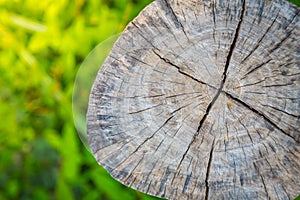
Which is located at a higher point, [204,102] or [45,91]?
[204,102]

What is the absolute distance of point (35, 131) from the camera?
2668mm

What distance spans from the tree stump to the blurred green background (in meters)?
1.05

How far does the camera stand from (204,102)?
3.97 feet

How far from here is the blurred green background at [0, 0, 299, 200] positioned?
2331mm

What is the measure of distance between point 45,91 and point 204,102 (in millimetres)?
1599

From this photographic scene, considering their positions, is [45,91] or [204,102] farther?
[45,91]

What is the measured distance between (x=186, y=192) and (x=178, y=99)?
0.24 meters

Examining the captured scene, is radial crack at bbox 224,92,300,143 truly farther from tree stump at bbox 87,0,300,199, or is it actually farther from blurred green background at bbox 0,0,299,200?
blurred green background at bbox 0,0,299,200

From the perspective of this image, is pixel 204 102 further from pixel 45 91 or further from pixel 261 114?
pixel 45 91

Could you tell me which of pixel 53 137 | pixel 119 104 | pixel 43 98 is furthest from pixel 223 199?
pixel 43 98

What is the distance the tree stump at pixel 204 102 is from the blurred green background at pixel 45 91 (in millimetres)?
1046

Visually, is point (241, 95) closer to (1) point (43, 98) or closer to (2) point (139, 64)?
(2) point (139, 64)

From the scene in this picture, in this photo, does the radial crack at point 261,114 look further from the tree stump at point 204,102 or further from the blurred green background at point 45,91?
the blurred green background at point 45,91

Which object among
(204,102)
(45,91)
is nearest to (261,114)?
(204,102)
